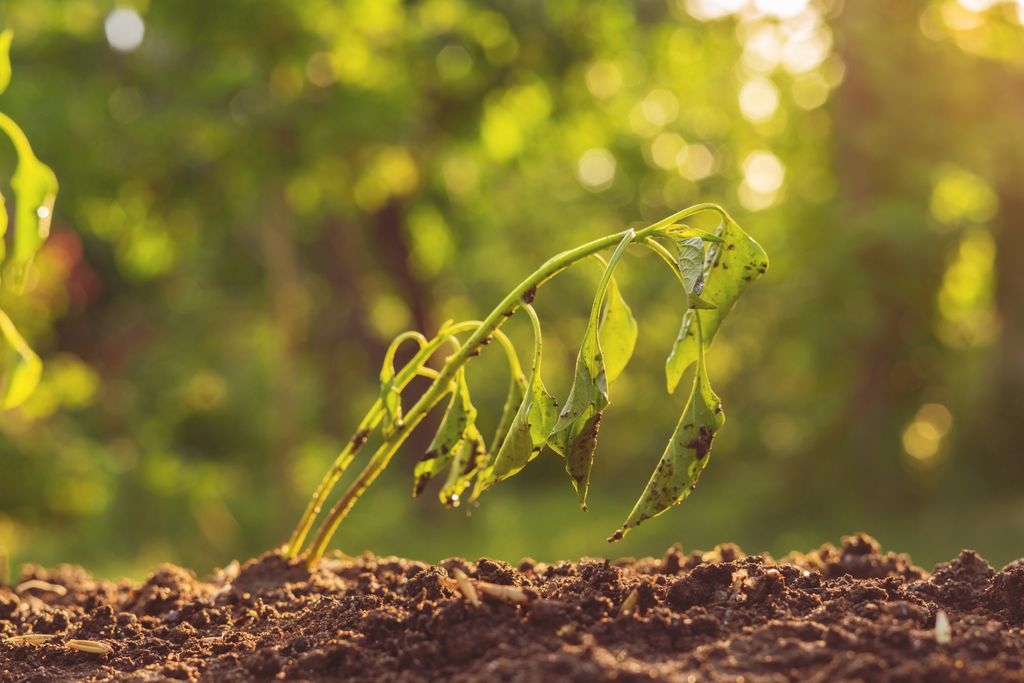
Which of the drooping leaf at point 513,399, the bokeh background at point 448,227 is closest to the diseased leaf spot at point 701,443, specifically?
the drooping leaf at point 513,399

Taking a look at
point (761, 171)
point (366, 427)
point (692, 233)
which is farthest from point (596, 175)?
point (692, 233)

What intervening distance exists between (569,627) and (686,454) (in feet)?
1.05

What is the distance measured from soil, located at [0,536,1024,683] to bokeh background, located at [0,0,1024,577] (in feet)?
18.9

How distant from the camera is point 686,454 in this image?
1723 mm

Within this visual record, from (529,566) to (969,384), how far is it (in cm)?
1007

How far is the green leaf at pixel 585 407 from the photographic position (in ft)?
5.49

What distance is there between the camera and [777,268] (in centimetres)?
1110

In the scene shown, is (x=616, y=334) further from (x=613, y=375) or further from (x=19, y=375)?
(x=19, y=375)

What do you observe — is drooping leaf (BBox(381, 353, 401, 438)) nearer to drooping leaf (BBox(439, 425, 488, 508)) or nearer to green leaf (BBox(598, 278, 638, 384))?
drooping leaf (BBox(439, 425, 488, 508))

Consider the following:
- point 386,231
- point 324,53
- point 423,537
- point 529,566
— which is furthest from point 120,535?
point 529,566

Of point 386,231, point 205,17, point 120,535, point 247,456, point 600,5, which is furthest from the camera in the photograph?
point 247,456

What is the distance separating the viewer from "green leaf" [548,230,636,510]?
1.67 m

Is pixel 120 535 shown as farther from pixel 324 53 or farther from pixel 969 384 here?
pixel 969 384

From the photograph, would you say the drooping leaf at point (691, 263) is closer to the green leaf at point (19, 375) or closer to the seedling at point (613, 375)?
the seedling at point (613, 375)
